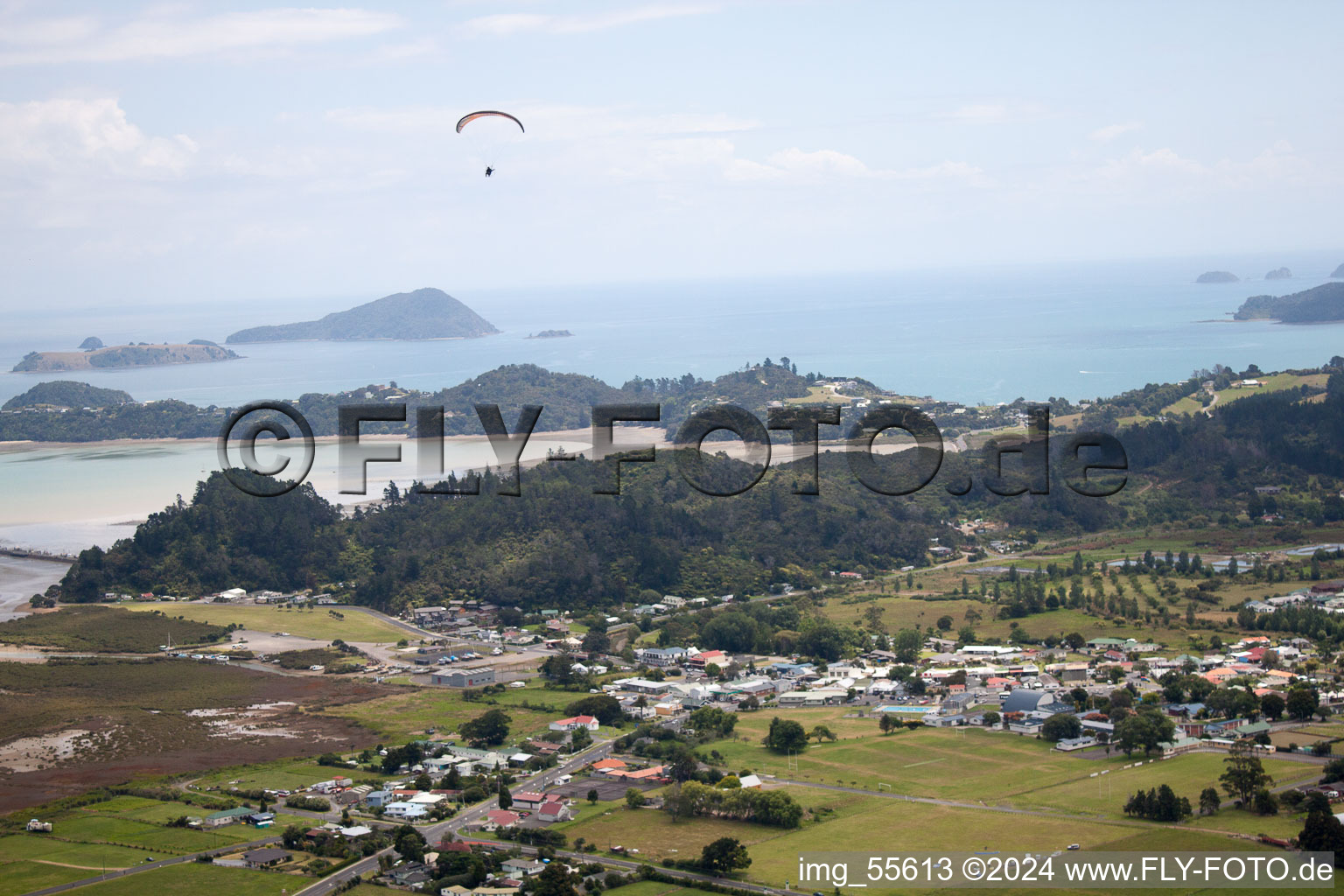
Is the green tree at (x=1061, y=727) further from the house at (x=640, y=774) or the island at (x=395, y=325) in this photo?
the island at (x=395, y=325)

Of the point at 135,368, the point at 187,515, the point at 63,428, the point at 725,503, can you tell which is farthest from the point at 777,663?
the point at 135,368

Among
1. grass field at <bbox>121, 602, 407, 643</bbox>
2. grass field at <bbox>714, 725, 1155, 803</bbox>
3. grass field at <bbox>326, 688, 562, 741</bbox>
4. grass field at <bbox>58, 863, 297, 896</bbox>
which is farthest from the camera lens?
grass field at <bbox>121, 602, 407, 643</bbox>

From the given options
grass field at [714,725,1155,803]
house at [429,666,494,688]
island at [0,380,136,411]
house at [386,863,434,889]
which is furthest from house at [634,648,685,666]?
island at [0,380,136,411]

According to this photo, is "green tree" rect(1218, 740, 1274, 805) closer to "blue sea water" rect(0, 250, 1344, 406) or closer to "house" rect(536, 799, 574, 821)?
"house" rect(536, 799, 574, 821)

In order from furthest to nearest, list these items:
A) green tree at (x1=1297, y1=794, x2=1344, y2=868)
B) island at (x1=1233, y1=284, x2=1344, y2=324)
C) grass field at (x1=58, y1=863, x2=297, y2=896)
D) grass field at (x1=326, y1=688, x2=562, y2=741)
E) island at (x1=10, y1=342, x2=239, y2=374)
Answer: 1. island at (x1=10, y1=342, x2=239, y2=374)
2. island at (x1=1233, y1=284, x2=1344, y2=324)
3. grass field at (x1=326, y1=688, x2=562, y2=741)
4. grass field at (x1=58, y1=863, x2=297, y2=896)
5. green tree at (x1=1297, y1=794, x2=1344, y2=868)

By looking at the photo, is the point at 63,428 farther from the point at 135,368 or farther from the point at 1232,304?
the point at 1232,304

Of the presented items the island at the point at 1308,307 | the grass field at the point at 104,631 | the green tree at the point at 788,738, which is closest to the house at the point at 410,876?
the green tree at the point at 788,738

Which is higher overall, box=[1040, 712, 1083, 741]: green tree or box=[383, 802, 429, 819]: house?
box=[1040, 712, 1083, 741]: green tree
